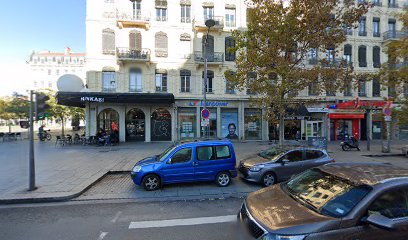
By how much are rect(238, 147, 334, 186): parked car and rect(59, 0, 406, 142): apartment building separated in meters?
11.5

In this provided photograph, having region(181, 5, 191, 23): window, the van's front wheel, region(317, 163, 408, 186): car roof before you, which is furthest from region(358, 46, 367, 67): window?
region(317, 163, 408, 186): car roof

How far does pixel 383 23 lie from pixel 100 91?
102 feet

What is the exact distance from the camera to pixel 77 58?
74062mm

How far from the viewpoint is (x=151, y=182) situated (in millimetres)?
6789

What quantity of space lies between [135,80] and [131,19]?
5550 mm

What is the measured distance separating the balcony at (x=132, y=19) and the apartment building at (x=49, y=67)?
58810 millimetres

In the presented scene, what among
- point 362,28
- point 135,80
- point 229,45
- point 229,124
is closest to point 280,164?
point 229,124

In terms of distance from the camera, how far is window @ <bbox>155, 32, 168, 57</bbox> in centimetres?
2008

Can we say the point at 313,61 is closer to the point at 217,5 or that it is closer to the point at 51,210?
the point at 217,5

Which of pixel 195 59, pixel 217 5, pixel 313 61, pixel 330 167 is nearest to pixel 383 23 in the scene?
pixel 313 61

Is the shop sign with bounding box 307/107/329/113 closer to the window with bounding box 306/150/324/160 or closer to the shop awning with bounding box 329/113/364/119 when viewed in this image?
the shop awning with bounding box 329/113/364/119

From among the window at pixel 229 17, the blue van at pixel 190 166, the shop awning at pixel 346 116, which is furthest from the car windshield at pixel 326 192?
the shop awning at pixel 346 116

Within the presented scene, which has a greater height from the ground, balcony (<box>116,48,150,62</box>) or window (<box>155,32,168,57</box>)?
window (<box>155,32,168,57</box>)

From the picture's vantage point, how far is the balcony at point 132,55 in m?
18.9
